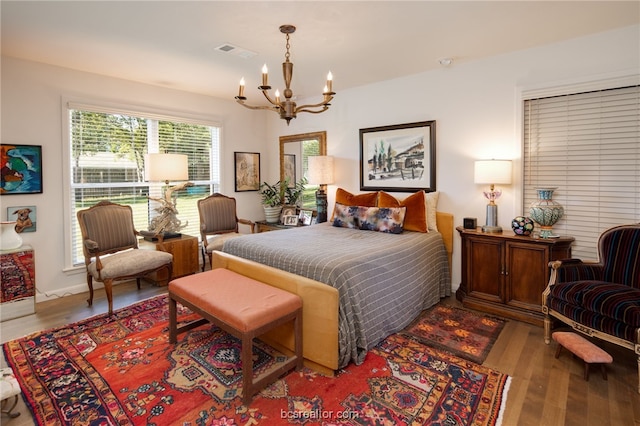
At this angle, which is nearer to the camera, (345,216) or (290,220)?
(345,216)

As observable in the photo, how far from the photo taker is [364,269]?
99.6 inches

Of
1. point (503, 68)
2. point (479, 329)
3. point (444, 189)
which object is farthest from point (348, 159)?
point (479, 329)

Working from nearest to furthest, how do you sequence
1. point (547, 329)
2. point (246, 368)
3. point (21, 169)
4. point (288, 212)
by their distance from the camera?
point (246, 368)
point (547, 329)
point (21, 169)
point (288, 212)

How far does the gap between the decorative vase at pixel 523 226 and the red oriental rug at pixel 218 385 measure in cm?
139

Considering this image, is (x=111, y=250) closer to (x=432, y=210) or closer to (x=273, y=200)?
(x=273, y=200)

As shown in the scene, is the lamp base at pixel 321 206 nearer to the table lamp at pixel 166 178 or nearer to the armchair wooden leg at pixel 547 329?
the table lamp at pixel 166 178

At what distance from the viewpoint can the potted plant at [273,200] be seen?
5.36 meters

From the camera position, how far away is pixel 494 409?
1.92 m

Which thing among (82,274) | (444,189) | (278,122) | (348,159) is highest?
(278,122)

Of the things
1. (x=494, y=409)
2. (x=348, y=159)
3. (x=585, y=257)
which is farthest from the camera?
(x=348, y=159)

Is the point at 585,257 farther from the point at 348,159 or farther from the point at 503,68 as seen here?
the point at 348,159

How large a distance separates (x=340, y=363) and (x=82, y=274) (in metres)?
3.40

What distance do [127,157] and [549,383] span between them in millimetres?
4826

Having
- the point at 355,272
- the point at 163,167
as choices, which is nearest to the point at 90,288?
the point at 163,167
